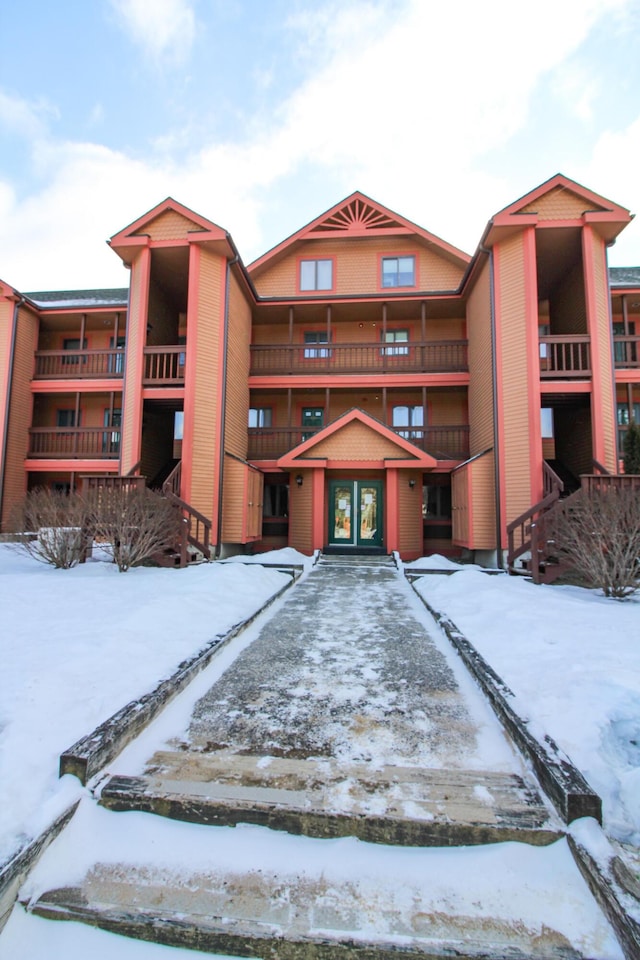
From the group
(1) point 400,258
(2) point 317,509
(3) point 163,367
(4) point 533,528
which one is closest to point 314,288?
Result: (1) point 400,258

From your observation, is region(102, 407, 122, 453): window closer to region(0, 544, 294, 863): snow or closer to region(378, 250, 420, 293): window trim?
region(0, 544, 294, 863): snow

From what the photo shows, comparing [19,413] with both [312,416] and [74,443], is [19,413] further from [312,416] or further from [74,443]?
[312,416]

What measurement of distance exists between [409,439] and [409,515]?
9.57 feet

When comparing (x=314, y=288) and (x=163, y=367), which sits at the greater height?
(x=314, y=288)

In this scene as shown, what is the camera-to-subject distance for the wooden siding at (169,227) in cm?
1288

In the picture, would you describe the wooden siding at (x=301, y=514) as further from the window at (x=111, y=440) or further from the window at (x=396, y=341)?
the window at (x=111, y=440)

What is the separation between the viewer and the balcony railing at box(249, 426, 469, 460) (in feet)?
48.9

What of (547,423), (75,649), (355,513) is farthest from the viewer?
(547,423)

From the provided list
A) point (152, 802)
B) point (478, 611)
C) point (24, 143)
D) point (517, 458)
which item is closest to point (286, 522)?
point (517, 458)

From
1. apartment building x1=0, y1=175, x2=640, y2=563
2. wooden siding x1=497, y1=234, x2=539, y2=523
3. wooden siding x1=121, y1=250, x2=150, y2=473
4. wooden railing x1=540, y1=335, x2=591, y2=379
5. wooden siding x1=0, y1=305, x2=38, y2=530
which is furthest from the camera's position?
wooden siding x1=0, y1=305, x2=38, y2=530

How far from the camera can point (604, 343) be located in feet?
38.9

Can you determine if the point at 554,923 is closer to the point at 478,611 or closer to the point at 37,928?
the point at 37,928

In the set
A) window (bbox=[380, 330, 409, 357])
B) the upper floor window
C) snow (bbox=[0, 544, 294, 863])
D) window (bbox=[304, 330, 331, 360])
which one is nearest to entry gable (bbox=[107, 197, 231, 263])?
window (bbox=[304, 330, 331, 360])

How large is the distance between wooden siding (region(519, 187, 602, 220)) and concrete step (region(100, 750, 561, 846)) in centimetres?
1375
